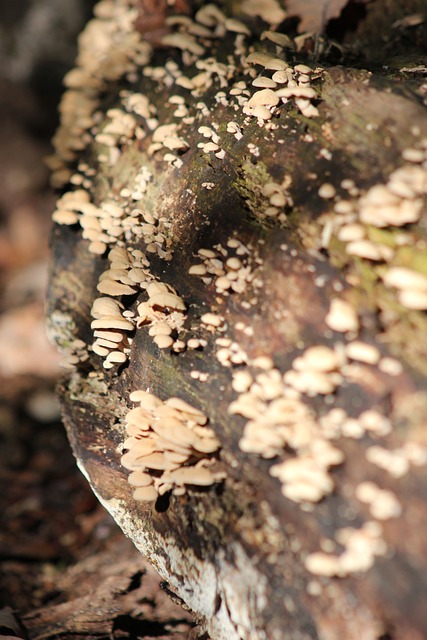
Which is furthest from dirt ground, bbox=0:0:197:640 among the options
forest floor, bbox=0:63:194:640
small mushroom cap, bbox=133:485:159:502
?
small mushroom cap, bbox=133:485:159:502

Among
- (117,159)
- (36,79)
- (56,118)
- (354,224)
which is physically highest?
(354,224)

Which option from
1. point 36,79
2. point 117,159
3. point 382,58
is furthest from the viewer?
point 36,79

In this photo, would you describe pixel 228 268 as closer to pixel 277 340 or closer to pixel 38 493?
pixel 277 340

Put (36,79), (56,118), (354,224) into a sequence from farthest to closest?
(56,118), (36,79), (354,224)

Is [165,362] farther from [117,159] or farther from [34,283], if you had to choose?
[34,283]

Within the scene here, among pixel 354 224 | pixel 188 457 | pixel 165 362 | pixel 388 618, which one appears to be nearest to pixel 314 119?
pixel 354 224

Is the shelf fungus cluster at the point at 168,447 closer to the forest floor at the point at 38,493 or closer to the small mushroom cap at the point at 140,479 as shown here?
the small mushroom cap at the point at 140,479
